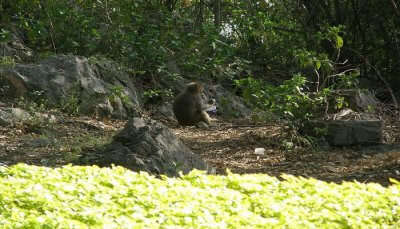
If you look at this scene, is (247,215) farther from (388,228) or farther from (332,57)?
(332,57)

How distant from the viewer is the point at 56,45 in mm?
15133

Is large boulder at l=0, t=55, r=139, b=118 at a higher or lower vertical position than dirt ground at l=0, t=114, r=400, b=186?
higher

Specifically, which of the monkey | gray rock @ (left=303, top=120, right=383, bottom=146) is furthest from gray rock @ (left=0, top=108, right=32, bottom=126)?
gray rock @ (left=303, top=120, right=383, bottom=146)

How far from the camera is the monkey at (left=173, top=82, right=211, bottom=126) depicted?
1311 centimetres

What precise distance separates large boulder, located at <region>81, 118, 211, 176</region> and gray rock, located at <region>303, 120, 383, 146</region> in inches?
131

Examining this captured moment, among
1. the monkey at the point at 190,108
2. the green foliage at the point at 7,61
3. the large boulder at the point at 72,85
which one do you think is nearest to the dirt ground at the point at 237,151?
the large boulder at the point at 72,85

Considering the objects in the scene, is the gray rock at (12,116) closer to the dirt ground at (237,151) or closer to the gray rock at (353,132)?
the dirt ground at (237,151)

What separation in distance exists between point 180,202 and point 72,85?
311 inches

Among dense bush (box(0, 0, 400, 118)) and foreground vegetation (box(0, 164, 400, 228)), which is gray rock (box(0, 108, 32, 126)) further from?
foreground vegetation (box(0, 164, 400, 228))

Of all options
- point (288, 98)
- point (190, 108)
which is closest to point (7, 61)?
point (190, 108)

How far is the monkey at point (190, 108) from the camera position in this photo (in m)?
13.1

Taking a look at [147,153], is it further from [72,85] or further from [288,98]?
[72,85]

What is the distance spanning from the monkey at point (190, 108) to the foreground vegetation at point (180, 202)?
6735 mm

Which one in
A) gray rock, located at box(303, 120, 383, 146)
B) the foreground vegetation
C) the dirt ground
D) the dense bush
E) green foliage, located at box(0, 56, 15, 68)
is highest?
the dense bush
